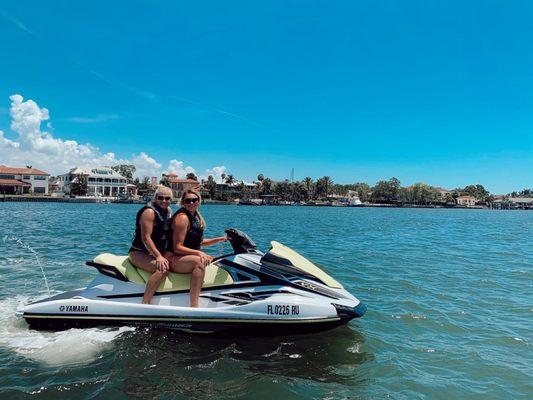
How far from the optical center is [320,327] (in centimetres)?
520

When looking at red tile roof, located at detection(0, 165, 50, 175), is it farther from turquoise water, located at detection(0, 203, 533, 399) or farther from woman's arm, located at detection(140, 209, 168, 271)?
woman's arm, located at detection(140, 209, 168, 271)

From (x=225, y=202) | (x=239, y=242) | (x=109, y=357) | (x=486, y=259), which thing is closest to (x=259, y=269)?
(x=239, y=242)

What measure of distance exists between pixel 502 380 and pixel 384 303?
10.7 ft

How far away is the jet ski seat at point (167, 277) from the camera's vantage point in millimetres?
5496

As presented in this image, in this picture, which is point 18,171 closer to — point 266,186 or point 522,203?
point 266,186

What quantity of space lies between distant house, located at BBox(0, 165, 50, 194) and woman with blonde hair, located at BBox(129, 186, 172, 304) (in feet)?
341

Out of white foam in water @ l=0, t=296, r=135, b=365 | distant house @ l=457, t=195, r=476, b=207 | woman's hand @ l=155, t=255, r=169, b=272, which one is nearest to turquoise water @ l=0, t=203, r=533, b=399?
white foam in water @ l=0, t=296, r=135, b=365

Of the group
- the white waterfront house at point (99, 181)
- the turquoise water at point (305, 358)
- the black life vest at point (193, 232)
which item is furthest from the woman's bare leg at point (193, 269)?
the white waterfront house at point (99, 181)

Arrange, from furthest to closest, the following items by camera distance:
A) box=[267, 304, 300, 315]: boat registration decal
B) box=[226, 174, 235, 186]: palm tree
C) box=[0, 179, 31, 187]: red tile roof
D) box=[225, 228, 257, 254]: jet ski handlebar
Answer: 1. box=[226, 174, 235, 186]: palm tree
2. box=[0, 179, 31, 187]: red tile roof
3. box=[225, 228, 257, 254]: jet ski handlebar
4. box=[267, 304, 300, 315]: boat registration decal

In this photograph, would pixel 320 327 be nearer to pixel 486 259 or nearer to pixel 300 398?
pixel 300 398

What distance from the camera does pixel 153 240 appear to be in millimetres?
5449

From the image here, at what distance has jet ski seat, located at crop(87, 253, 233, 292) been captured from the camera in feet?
18.0

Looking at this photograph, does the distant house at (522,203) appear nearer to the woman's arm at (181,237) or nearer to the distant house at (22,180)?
the distant house at (22,180)

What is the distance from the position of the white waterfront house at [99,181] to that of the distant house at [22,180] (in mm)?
9366
